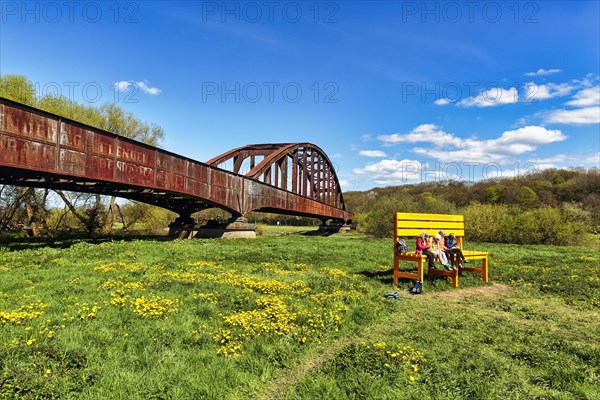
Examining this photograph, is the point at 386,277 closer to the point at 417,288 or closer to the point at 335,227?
the point at 417,288

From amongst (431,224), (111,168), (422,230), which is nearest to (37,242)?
(111,168)

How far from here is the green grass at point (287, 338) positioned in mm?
3715

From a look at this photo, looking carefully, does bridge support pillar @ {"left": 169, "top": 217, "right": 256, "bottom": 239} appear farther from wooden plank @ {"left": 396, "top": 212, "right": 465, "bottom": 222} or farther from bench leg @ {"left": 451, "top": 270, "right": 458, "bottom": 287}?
bench leg @ {"left": 451, "top": 270, "right": 458, "bottom": 287}

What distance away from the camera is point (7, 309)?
6012mm

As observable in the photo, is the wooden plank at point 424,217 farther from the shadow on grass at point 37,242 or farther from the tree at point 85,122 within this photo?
the tree at point 85,122

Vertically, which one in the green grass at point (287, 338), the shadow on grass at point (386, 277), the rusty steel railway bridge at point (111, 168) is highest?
the rusty steel railway bridge at point (111, 168)

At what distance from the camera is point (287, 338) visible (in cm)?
507

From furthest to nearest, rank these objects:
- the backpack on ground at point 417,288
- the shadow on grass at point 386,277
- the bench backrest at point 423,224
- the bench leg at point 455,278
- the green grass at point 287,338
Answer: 1. the shadow on grass at point 386,277
2. the bench backrest at point 423,224
3. the bench leg at point 455,278
4. the backpack on ground at point 417,288
5. the green grass at point 287,338

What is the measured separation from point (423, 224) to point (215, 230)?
→ 76.1ft

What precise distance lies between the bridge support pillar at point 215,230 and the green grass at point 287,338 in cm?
2050

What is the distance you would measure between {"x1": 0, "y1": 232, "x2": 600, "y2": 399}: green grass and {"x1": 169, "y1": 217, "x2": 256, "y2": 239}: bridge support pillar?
2050 centimetres

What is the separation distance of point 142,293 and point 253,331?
130 inches

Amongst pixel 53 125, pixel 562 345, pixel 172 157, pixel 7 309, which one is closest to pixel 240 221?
pixel 172 157

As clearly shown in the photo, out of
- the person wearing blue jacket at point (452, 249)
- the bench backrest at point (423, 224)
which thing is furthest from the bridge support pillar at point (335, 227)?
the person wearing blue jacket at point (452, 249)
